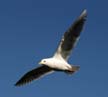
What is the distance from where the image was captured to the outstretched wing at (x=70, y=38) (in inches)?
985

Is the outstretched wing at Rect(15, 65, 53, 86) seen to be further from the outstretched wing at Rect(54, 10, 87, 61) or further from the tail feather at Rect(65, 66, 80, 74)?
the tail feather at Rect(65, 66, 80, 74)

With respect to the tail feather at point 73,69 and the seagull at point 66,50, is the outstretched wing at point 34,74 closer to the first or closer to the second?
the seagull at point 66,50

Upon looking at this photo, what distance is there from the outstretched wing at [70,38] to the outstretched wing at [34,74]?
1.58m

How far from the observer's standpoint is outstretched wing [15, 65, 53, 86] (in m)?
26.9

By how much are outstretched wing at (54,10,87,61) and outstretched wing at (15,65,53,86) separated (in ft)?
5.17

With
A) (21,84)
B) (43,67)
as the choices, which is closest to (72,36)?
(43,67)

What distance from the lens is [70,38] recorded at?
25062mm

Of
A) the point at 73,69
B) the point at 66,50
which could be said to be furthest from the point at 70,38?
the point at 73,69

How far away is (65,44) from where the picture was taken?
2522cm

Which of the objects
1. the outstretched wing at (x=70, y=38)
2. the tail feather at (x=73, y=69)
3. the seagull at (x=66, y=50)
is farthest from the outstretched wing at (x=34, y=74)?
the tail feather at (x=73, y=69)

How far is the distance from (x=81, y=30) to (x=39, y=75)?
374 centimetres

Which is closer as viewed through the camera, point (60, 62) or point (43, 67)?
point (60, 62)

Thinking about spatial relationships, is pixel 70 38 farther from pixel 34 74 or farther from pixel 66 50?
pixel 34 74

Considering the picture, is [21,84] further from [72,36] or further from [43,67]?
[72,36]
